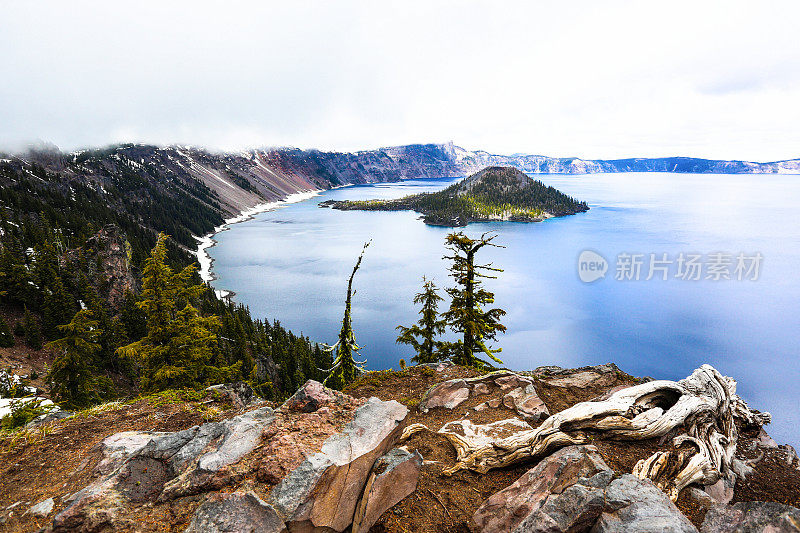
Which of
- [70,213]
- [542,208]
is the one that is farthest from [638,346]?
[542,208]

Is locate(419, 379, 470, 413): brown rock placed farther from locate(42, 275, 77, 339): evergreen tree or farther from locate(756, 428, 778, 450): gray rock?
locate(42, 275, 77, 339): evergreen tree

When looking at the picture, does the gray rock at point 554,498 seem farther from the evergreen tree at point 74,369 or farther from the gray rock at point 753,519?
the evergreen tree at point 74,369

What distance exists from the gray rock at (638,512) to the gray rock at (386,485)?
2.83 meters

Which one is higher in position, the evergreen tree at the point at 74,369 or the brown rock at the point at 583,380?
the brown rock at the point at 583,380

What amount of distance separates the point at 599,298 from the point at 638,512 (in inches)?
2366

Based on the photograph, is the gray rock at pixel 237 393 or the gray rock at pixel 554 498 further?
the gray rock at pixel 237 393

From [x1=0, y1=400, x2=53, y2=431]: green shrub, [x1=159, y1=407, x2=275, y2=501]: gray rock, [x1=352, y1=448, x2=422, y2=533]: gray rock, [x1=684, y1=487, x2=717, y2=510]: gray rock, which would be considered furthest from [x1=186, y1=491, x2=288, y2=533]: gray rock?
[x1=684, y1=487, x2=717, y2=510]: gray rock

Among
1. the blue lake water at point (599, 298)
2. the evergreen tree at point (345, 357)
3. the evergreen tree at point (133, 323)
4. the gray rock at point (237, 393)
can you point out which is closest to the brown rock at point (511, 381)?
the evergreen tree at point (345, 357)

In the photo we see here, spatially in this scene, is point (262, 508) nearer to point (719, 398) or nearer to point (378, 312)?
point (719, 398)

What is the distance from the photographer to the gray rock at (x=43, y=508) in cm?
464

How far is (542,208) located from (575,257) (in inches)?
4217

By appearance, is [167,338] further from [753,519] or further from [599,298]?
[599,298]

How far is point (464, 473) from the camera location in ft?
22.0

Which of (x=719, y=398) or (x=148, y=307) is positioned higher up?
(x=148, y=307)
